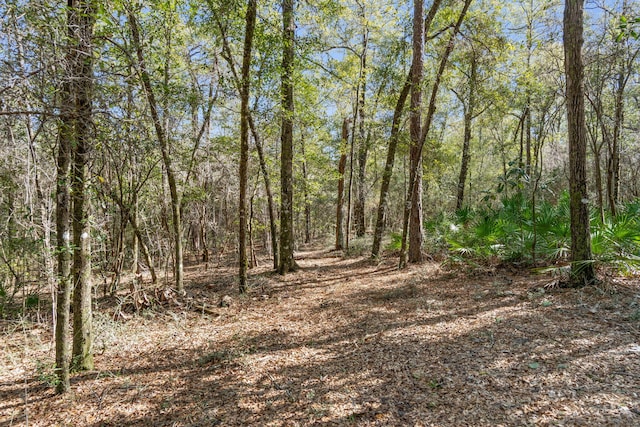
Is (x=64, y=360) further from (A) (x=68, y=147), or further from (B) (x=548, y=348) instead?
(B) (x=548, y=348)

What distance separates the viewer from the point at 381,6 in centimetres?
1264

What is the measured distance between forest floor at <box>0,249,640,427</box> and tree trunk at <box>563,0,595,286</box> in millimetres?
467

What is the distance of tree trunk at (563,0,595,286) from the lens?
487 cm

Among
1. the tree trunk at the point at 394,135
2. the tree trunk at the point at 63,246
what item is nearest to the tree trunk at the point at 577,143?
the tree trunk at the point at 394,135

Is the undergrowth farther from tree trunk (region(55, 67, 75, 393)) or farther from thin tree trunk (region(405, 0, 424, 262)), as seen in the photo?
tree trunk (region(55, 67, 75, 393))

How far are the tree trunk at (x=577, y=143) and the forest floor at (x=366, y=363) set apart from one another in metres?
0.47

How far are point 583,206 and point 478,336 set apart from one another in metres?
2.81

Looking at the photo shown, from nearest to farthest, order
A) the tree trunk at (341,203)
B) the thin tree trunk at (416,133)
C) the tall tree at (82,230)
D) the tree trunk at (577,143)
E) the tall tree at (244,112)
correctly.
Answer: the tall tree at (82,230) < the tree trunk at (577,143) < the tall tree at (244,112) < the thin tree trunk at (416,133) < the tree trunk at (341,203)

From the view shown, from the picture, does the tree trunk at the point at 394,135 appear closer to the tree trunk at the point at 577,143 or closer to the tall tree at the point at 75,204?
the tree trunk at the point at 577,143

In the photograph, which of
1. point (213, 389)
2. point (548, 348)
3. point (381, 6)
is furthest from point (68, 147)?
point (381, 6)

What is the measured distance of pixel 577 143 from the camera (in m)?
4.95

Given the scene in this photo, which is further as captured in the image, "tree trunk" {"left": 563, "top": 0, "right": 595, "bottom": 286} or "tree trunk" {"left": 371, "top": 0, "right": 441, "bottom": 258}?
"tree trunk" {"left": 371, "top": 0, "right": 441, "bottom": 258}

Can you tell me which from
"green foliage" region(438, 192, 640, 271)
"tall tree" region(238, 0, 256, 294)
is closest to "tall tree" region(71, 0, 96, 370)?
"tall tree" region(238, 0, 256, 294)

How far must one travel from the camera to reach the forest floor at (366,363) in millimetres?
2895
